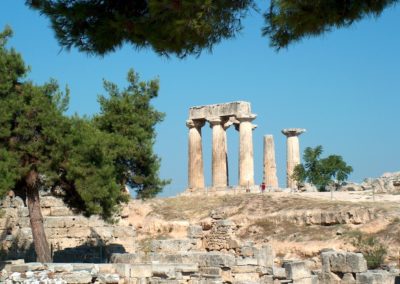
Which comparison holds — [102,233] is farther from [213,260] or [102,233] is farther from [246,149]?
[246,149]

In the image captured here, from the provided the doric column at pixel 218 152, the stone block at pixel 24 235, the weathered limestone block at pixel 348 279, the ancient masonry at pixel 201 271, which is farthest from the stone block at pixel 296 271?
the doric column at pixel 218 152

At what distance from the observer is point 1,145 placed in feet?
65.2

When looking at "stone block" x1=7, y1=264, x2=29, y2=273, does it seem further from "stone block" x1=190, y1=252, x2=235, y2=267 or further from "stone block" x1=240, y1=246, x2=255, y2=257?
"stone block" x1=240, y1=246, x2=255, y2=257

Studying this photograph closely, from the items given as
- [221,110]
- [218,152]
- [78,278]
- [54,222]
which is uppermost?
[221,110]

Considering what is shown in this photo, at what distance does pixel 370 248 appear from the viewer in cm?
2648

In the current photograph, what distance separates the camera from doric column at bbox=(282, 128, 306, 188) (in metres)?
48.3

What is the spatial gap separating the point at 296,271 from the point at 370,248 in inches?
366

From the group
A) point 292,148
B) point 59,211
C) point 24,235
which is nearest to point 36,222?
point 24,235

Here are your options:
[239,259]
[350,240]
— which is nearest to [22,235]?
[239,259]

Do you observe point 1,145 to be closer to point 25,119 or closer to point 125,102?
point 25,119

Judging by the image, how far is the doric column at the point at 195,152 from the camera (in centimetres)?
4641

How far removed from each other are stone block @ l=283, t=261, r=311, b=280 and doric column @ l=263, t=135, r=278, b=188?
28577 mm

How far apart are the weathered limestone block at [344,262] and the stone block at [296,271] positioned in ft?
3.31

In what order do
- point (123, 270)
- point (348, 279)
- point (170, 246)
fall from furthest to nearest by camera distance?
point (170, 246) < point (348, 279) < point (123, 270)
